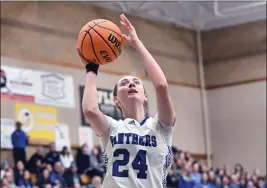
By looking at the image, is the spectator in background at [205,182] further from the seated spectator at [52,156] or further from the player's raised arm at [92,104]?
the player's raised arm at [92,104]

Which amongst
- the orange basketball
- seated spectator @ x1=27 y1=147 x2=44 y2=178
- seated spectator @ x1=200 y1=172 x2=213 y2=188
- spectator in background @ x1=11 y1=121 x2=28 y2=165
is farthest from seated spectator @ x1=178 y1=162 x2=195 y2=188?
the orange basketball

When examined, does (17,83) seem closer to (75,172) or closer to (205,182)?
(75,172)

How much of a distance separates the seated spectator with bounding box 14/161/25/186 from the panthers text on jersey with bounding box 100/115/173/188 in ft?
32.2

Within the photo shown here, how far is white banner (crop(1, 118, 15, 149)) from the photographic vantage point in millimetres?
15211

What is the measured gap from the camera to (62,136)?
1677 cm

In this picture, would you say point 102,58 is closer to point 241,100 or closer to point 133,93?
point 133,93

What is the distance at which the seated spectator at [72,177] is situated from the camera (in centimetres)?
1475

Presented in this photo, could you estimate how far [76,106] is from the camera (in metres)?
17.4

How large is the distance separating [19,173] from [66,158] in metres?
2.21

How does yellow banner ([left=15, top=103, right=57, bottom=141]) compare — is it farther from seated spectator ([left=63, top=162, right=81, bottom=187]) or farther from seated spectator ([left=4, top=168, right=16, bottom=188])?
seated spectator ([left=4, top=168, right=16, bottom=188])

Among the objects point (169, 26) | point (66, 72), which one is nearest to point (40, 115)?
point (66, 72)

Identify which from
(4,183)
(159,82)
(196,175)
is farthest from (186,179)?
(159,82)

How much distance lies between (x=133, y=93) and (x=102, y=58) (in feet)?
0.96

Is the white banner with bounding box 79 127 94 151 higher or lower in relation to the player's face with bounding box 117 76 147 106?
higher
